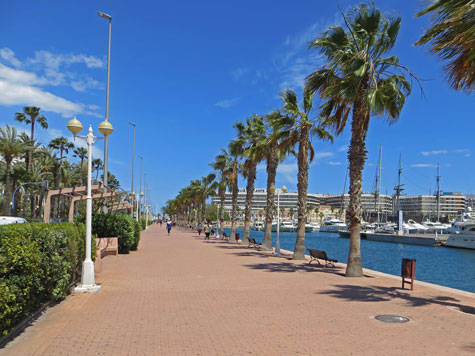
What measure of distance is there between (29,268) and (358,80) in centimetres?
1117

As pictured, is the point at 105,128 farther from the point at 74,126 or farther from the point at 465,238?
the point at 465,238

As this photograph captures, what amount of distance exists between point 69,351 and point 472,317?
7.40m

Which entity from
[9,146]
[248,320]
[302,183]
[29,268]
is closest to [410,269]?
[248,320]

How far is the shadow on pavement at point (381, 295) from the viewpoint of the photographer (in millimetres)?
9375

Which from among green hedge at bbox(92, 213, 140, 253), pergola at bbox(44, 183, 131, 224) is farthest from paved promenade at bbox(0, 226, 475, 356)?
green hedge at bbox(92, 213, 140, 253)

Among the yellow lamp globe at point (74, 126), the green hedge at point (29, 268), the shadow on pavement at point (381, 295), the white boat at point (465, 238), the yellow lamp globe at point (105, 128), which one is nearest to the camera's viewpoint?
the green hedge at point (29, 268)

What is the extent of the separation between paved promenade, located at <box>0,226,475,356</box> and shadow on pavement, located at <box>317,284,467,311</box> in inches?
1.1

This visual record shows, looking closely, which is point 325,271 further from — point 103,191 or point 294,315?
point 103,191

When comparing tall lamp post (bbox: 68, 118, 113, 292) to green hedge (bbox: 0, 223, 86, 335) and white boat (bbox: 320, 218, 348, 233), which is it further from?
white boat (bbox: 320, 218, 348, 233)

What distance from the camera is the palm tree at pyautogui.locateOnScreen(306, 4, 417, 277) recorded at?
13391 millimetres

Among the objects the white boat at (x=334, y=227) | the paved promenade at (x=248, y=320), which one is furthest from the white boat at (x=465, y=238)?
the white boat at (x=334, y=227)

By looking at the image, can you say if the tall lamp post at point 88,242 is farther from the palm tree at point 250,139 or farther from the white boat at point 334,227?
the white boat at point 334,227

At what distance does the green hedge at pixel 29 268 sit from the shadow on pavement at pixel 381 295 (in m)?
6.43

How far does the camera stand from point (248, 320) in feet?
24.5
